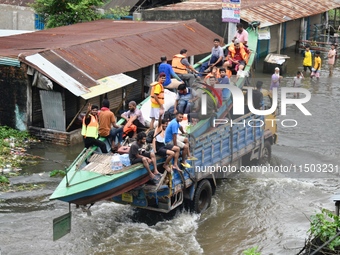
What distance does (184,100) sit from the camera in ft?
41.7

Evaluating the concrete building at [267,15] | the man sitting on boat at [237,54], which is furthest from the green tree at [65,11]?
the man sitting on boat at [237,54]

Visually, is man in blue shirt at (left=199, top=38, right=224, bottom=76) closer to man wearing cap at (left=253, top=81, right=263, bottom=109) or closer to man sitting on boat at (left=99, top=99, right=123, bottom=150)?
man wearing cap at (left=253, top=81, right=263, bottom=109)

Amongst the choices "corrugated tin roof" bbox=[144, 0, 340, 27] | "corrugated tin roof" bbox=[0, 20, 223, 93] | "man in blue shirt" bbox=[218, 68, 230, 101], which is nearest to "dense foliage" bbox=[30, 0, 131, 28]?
"corrugated tin roof" bbox=[0, 20, 223, 93]

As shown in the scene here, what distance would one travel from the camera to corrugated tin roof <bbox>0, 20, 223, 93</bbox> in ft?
53.2

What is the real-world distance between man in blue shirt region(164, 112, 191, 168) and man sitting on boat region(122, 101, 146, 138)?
1.27m

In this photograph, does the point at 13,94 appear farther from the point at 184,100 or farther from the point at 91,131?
the point at 184,100

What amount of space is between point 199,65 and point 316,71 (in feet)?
29.2

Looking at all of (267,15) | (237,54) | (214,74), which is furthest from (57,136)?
(267,15)

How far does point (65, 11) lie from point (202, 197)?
13.8 metres

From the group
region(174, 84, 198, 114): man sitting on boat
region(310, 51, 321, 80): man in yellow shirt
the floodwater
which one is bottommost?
the floodwater

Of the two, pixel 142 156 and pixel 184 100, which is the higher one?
pixel 184 100

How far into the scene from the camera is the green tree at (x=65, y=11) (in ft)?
76.9

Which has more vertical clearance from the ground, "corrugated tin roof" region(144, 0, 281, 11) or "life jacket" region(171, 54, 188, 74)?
"corrugated tin roof" region(144, 0, 281, 11)

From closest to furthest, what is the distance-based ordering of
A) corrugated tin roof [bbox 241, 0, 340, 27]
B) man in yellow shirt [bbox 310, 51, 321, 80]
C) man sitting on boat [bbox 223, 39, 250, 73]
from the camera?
man sitting on boat [bbox 223, 39, 250, 73], man in yellow shirt [bbox 310, 51, 321, 80], corrugated tin roof [bbox 241, 0, 340, 27]
